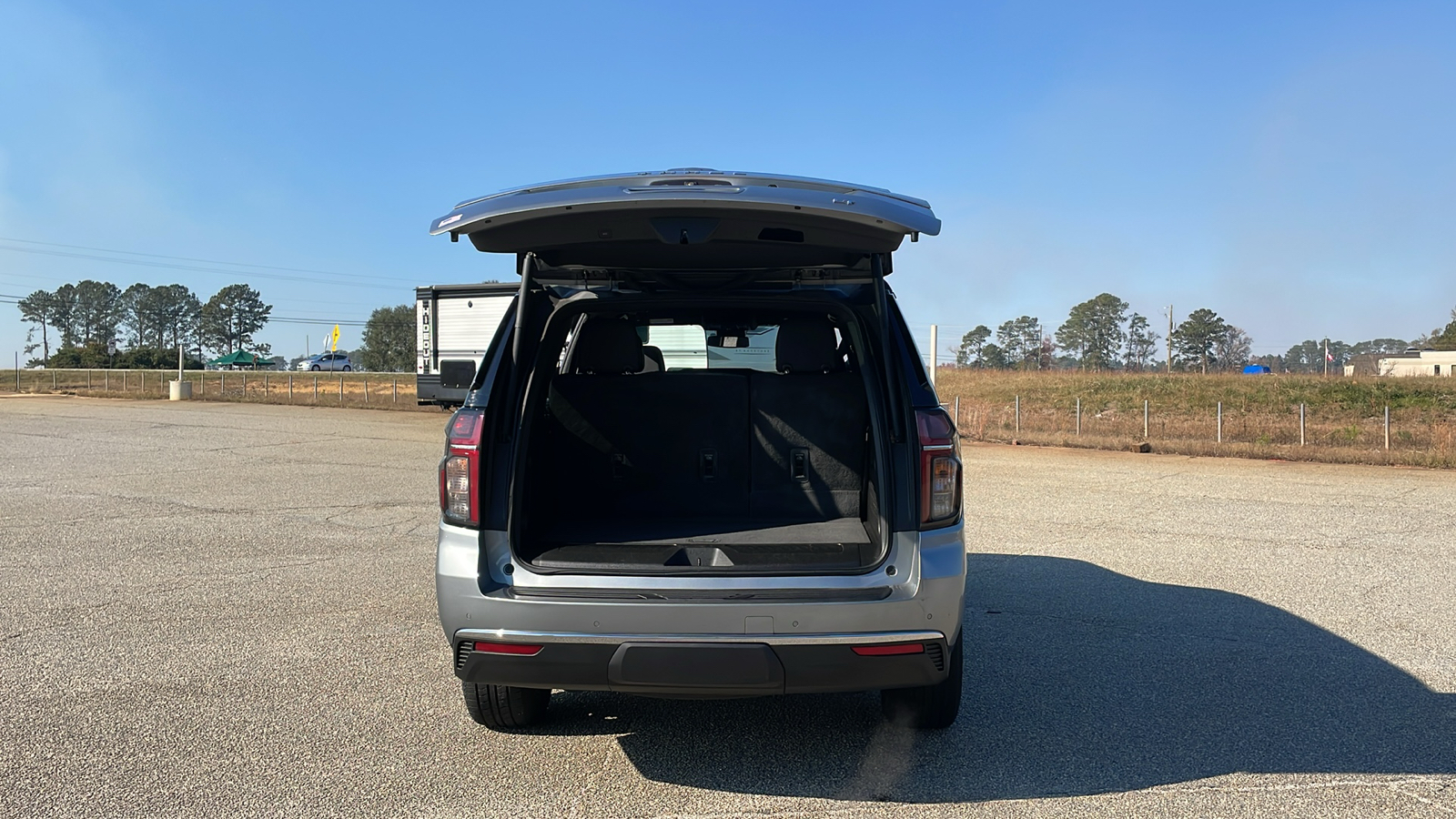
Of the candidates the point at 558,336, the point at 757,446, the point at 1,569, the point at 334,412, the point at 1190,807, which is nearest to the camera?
the point at 1190,807

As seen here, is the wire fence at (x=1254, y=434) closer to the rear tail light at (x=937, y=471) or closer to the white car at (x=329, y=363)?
the rear tail light at (x=937, y=471)

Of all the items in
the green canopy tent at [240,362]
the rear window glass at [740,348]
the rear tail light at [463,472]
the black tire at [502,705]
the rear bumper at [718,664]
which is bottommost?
the black tire at [502,705]

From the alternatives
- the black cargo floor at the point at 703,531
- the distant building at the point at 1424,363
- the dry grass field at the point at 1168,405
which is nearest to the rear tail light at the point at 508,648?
the black cargo floor at the point at 703,531

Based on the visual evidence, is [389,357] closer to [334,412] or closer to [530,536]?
[334,412]

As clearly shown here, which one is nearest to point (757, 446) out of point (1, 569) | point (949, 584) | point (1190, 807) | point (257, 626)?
point (949, 584)

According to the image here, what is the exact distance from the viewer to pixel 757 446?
457 cm

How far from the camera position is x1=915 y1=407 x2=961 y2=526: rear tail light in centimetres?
357

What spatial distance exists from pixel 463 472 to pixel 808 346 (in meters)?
1.67

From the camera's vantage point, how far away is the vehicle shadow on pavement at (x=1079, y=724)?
11.9 ft

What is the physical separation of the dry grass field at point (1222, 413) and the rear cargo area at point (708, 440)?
50.8 ft

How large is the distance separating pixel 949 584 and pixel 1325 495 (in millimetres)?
10716

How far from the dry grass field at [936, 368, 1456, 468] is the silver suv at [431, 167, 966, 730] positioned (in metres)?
15.7

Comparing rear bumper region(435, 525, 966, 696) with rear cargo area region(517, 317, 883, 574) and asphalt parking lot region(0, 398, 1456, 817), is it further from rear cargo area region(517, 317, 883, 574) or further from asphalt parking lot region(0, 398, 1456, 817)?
rear cargo area region(517, 317, 883, 574)

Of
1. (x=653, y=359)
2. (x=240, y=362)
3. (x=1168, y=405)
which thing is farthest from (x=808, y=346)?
(x=240, y=362)
